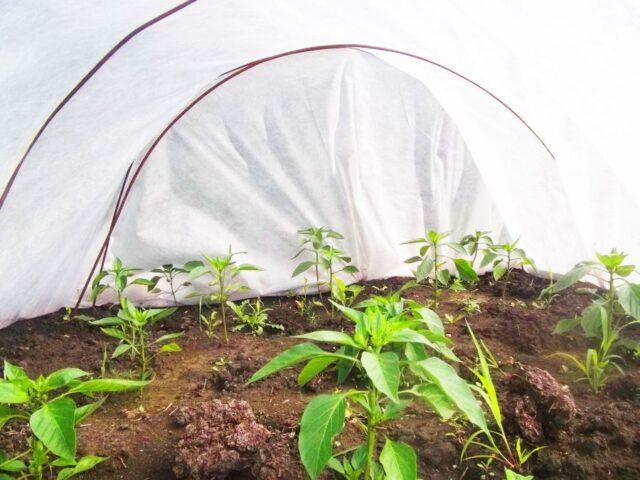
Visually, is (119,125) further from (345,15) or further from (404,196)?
(404,196)

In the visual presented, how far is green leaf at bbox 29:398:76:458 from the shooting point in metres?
1.37

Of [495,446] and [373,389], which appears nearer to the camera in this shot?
[373,389]

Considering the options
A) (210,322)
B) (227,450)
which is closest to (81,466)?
(227,450)

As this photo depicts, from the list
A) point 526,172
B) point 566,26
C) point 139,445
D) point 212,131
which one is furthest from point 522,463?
point 212,131

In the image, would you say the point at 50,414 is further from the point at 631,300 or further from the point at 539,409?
the point at 631,300

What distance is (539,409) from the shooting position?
6.66ft

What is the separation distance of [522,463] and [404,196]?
205 cm

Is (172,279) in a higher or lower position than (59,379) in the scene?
lower

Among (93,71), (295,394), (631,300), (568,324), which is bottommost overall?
(295,394)

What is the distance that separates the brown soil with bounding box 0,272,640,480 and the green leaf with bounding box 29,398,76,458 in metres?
0.53

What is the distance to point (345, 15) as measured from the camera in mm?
2564

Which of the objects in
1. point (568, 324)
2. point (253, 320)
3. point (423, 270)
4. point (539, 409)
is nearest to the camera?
point (539, 409)

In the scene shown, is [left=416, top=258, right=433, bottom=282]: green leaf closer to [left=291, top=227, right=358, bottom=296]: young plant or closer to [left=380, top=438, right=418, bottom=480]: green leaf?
[left=291, top=227, right=358, bottom=296]: young plant

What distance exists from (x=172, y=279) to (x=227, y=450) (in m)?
1.63
